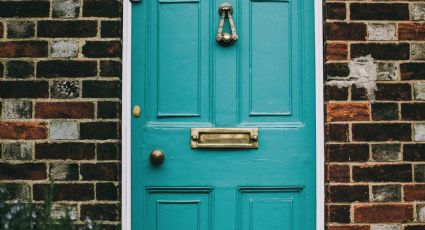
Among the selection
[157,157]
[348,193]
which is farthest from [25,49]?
[348,193]

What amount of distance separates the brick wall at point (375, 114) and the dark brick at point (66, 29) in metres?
1.36

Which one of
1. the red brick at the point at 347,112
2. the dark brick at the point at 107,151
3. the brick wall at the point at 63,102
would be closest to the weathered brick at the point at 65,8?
the brick wall at the point at 63,102

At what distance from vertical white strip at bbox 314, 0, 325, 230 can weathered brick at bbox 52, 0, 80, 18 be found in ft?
4.65

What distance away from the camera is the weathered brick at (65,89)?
3488 millimetres

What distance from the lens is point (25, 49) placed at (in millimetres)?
3512

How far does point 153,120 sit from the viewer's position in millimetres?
3707

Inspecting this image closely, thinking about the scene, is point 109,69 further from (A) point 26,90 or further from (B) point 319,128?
(B) point 319,128

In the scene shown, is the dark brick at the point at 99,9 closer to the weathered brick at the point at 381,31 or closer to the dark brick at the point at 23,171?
the dark brick at the point at 23,171

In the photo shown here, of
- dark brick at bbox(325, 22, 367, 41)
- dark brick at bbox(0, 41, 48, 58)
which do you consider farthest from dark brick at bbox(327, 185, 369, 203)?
dark brick at bbox(0, 41, 48, 58)

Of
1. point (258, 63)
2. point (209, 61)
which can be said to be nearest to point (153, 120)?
point (209, 61)

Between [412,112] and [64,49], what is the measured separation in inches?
79.5

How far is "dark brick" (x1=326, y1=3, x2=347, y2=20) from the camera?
3.56 meters

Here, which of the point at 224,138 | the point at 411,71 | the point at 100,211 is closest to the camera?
the point at 100,211

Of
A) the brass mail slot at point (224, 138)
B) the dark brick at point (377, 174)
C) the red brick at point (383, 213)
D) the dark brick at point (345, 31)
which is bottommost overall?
the red brick at point (383, 213)
